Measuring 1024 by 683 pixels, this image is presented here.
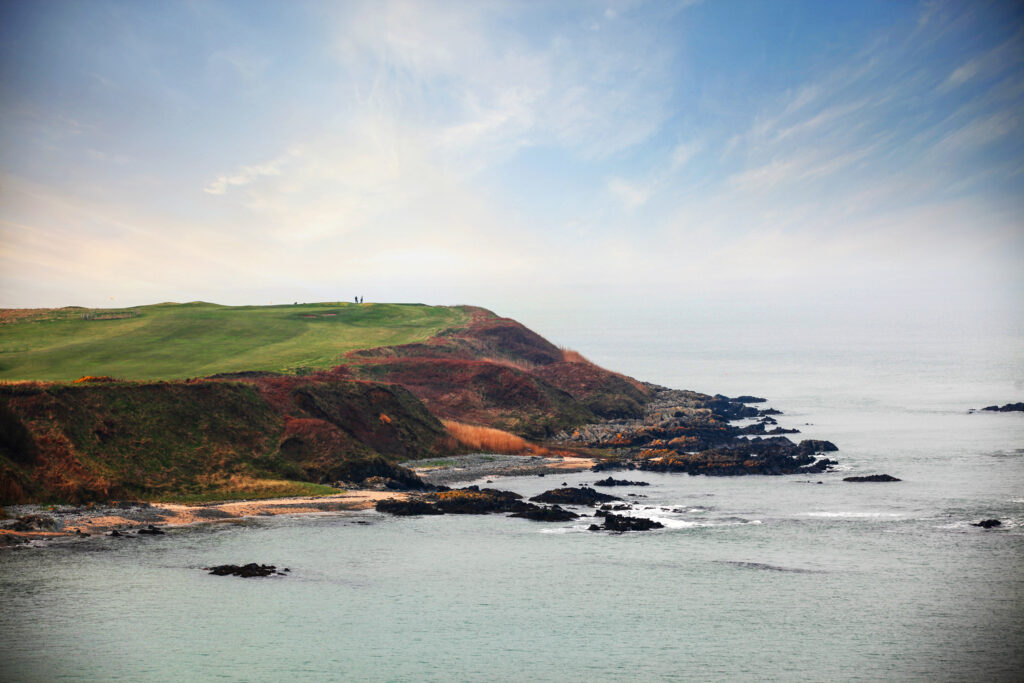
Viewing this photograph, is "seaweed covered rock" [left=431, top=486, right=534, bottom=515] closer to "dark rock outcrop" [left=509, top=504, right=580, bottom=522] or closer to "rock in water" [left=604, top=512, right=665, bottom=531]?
"dark rock outcrop" [left=509, top=504, right=580, bottom=522]

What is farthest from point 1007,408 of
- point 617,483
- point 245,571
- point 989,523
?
point 245,571

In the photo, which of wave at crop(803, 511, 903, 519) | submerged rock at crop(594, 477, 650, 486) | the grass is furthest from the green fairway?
wave at crop(803, 511, 903, 519)

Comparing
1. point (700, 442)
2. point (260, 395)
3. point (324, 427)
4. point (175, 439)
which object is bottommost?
point (175, 439)

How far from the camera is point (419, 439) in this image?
6203 cm

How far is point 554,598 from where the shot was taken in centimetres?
2898

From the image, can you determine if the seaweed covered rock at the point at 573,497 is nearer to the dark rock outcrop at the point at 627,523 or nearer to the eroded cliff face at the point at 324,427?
the dark rock outcrop at the point at 627,523

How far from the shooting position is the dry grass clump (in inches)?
2596

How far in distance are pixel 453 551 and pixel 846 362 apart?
540ft

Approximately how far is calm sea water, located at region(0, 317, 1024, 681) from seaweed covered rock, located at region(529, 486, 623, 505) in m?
2.53

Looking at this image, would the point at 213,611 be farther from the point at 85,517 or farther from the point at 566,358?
the point at 566,358

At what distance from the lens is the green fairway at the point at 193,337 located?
73688 mm

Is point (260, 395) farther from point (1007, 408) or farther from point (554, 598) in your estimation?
point (1007, 408)

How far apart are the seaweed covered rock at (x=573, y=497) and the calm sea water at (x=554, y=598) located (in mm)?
2525

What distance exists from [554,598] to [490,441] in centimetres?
3805
